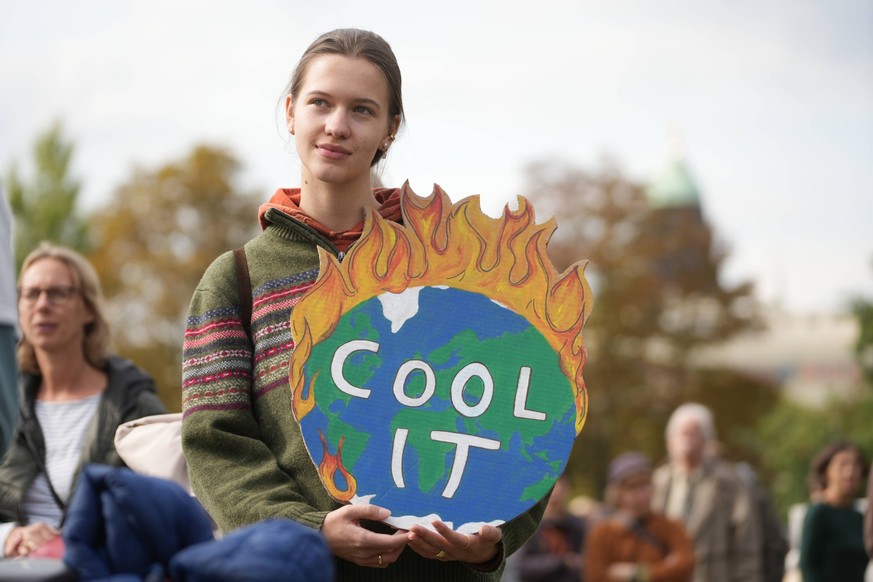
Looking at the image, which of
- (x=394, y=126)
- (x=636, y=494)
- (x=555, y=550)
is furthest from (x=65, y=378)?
(x=555, y=550)

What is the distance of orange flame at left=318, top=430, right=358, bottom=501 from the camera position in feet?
8.46

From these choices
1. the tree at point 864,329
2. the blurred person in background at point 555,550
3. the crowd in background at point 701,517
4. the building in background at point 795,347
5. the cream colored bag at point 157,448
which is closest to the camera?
the cream colored bag at point 157,448

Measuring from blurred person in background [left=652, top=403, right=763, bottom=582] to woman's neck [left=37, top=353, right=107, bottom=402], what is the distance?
476 centimetres

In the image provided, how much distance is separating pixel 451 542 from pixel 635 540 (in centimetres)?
640

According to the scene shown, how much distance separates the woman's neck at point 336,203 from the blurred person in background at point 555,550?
21.2 ft

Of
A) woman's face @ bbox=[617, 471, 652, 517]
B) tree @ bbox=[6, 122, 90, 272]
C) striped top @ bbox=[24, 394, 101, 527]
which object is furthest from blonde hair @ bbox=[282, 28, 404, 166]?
tree @ bbox=[6, 122, 90, 272]

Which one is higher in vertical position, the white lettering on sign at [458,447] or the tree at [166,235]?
the tree at [166,235]

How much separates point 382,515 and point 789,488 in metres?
42.1

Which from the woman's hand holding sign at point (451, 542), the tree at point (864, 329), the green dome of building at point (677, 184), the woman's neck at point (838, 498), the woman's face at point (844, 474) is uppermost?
the green dome of building at point (677, 184)

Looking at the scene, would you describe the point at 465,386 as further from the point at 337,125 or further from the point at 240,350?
the point at 337,125

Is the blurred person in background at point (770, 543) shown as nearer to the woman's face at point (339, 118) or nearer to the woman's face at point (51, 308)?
the woman's face at point (51, 308)

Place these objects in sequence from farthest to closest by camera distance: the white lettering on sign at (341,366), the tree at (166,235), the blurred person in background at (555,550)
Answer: the tree at (166,235) → the blurred person in background at (555,550) → the white lettering on sign at (341,366)

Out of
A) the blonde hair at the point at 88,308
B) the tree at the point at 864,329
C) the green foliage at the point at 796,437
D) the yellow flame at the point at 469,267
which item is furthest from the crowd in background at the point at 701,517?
the green foliage at the point at 796,437

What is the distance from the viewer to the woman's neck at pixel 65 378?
475 centimetres
